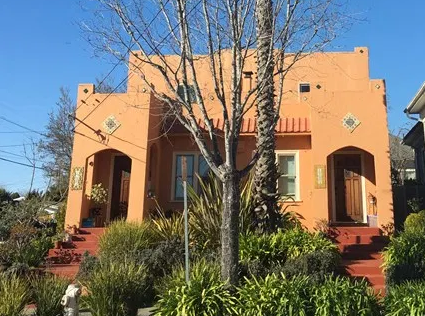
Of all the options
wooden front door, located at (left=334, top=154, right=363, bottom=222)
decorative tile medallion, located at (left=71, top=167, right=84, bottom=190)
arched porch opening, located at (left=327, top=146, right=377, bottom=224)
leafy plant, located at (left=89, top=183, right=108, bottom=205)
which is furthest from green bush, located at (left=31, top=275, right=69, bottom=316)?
wooden front door, located at (left=334, top=154, right=363, bottom=222)

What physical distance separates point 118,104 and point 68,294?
935 centimetres

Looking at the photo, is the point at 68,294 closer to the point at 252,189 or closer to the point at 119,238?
the point at 119,238

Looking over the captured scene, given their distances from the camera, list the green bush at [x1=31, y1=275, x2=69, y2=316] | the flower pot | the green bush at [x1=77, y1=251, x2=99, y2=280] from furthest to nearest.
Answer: the flower pot, the green bush at [x1=77, y1=251, x2=99, y2=280], the green bush at [x1=31, y1=275, x2=69, y2=316]

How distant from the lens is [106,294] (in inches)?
280

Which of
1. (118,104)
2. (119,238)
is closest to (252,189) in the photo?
(119,238)

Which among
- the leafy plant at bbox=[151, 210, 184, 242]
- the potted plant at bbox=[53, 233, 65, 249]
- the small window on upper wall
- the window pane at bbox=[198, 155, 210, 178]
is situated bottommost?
the potted plant at bbox=[53, 233, 65, 249]

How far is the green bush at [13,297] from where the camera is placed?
673cm

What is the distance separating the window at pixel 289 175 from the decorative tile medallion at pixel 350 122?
1.97 metres

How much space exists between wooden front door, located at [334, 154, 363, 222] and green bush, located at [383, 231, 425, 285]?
5633mm

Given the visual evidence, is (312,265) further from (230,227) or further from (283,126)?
(283,126)

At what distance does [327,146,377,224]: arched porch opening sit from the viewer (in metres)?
15.4

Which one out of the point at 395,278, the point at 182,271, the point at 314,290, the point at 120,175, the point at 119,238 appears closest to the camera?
the point at 314,290

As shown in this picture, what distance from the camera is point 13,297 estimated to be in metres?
7.00

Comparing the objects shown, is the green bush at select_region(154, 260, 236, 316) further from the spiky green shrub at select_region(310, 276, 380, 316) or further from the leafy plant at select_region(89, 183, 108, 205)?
the leafy plant at select_region(89, 183, 108, 205)
